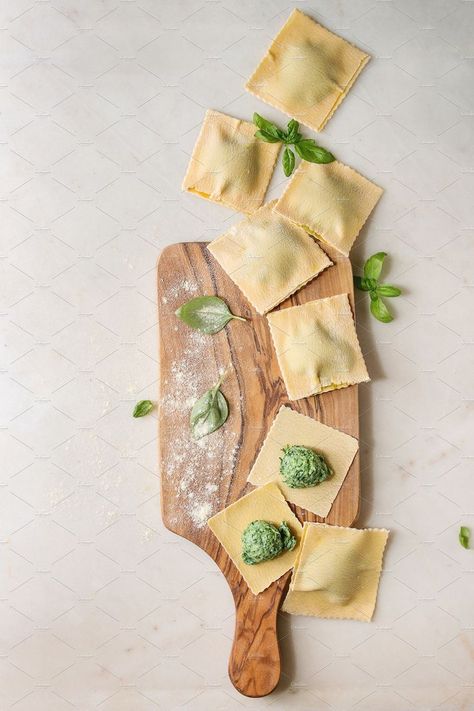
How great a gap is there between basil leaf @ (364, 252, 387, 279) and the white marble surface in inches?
1.4

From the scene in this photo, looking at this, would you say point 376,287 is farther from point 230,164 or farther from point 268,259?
point 230,164

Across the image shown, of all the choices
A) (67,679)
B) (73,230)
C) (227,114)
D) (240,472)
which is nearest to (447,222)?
(227,114)

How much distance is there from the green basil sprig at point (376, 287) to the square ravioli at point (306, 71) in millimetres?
311

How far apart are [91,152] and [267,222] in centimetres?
41

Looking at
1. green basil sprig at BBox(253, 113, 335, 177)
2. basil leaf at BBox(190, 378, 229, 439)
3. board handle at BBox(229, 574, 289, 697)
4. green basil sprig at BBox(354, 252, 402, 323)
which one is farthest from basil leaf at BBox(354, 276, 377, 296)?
board handle at BBox(229, 574, 289, 697)

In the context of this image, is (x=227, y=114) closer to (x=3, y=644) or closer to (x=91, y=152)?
(x=91, y=152)

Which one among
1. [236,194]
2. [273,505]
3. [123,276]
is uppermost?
[236,194]

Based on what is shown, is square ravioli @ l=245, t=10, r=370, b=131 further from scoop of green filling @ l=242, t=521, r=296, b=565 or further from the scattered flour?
scoop of green filling @ l=242, t=521, r=296, b=565

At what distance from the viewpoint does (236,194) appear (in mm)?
1474

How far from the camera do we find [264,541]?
54.6 inches

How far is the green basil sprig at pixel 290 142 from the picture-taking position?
57.7 inches

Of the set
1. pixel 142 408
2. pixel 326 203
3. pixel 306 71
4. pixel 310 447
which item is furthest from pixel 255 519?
pixel 306 71

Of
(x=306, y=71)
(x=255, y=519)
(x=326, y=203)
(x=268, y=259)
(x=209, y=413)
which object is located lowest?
(x=255, y=519)

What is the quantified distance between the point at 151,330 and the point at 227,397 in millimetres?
224
